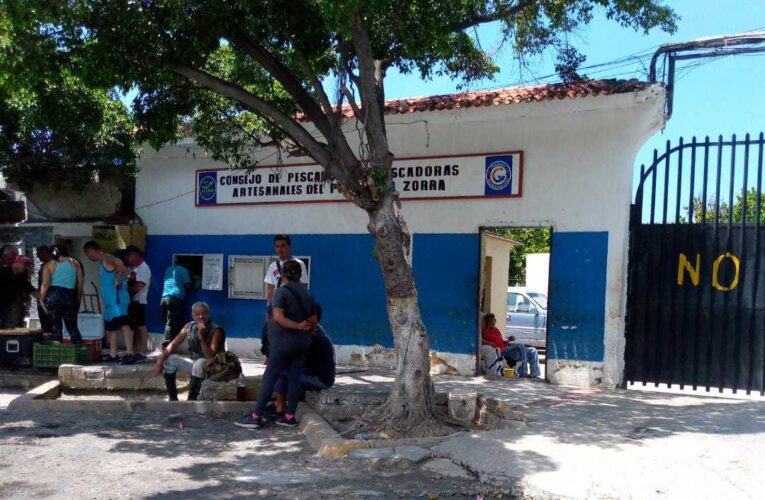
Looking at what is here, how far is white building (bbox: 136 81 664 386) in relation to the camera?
8.64 metres

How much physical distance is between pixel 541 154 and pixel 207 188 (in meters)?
5.80

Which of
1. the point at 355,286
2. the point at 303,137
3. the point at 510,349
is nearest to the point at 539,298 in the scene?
the point at 510,349

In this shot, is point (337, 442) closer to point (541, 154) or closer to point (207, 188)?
point (541, 154)

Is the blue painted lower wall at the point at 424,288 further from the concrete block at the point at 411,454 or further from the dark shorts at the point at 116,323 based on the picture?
the concrete block at the point at 411,454

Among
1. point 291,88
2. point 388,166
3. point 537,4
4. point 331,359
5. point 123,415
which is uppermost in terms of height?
point 537,4

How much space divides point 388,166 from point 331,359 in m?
2.19

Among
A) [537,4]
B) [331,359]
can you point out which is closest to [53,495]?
[331,359]

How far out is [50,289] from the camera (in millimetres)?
9719

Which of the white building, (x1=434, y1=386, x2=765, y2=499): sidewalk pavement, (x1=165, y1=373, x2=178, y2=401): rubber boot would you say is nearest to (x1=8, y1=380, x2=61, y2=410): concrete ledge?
(x1=165, y1=373, x2=178, y2=401): rubber boot

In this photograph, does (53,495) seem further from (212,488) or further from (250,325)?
(250,325)

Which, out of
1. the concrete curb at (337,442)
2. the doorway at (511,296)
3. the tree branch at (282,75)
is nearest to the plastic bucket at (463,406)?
the concrete curb at (337,442)

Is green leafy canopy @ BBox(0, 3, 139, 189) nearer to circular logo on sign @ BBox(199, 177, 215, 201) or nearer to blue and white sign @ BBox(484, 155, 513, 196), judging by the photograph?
circular logo on sign @ BBox(199, 177, 215, 201)

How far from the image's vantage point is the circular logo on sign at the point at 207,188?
Result: 11.9 m

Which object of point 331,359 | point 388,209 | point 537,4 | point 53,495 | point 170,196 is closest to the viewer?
point 53,495
